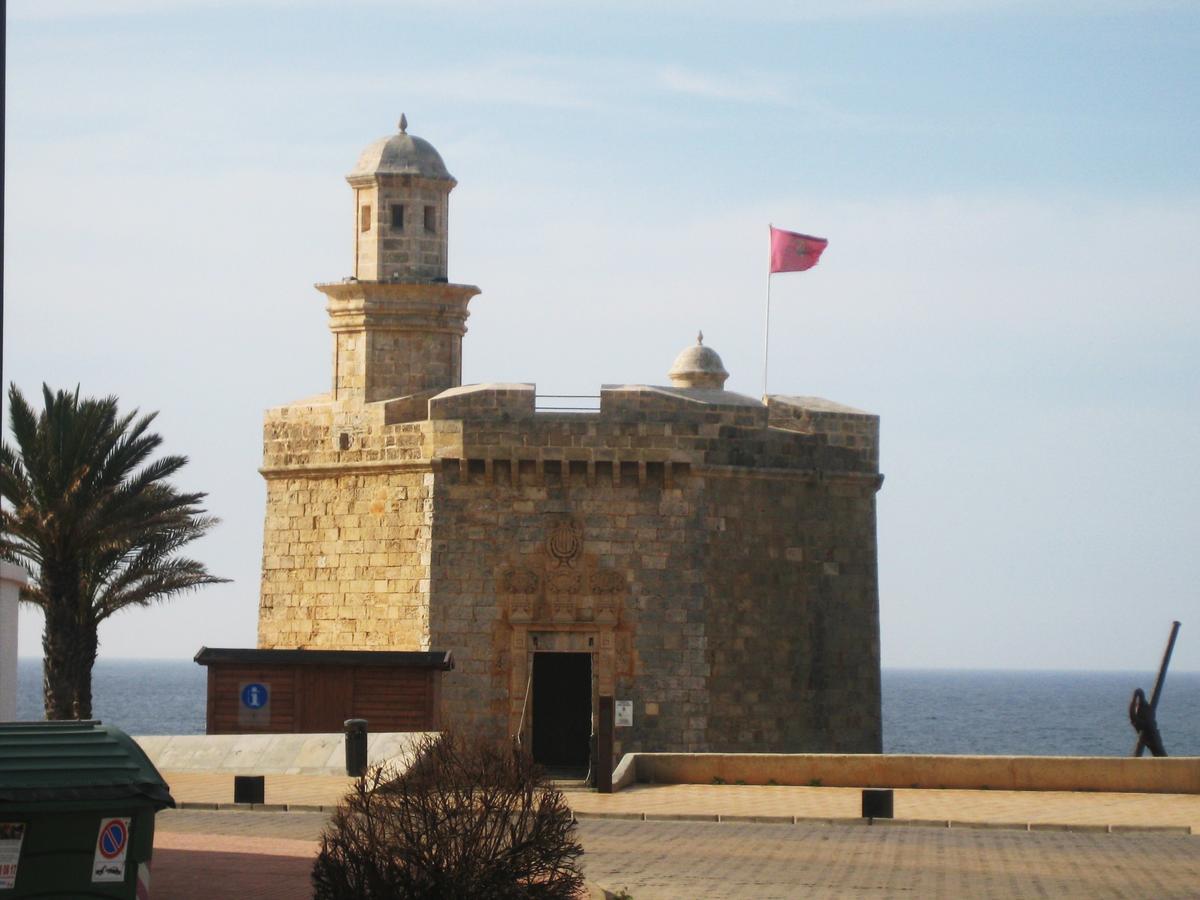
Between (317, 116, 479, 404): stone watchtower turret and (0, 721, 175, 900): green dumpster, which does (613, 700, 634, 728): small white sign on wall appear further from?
(0, 721, 175, 900): green dumpster

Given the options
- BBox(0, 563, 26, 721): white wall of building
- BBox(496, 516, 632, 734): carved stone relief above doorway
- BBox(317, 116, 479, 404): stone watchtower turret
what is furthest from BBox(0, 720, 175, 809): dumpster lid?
BBox(317, 116, 479, 404): stone watchtower turret

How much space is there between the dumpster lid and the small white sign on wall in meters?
15.6

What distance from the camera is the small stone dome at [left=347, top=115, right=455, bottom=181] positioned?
27989mm

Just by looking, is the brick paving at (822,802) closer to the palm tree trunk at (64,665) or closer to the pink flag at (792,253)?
the palm tree trunk at (64,665)

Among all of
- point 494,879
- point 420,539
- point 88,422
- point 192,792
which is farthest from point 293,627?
point 494,879

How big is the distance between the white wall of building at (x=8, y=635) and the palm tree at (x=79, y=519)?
10.7 metres

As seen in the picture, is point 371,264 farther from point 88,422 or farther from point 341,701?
point 341,701

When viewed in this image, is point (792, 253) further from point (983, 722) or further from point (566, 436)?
point (983, 722)

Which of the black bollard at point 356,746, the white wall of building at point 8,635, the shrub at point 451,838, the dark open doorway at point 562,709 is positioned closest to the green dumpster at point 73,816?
the shrub at point 451,838

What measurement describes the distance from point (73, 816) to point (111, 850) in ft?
0.88

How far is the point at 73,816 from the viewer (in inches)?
361

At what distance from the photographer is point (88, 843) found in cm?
922

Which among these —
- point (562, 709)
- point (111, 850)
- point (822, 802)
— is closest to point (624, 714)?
point (562, 709)

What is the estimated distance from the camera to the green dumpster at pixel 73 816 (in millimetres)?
9055
